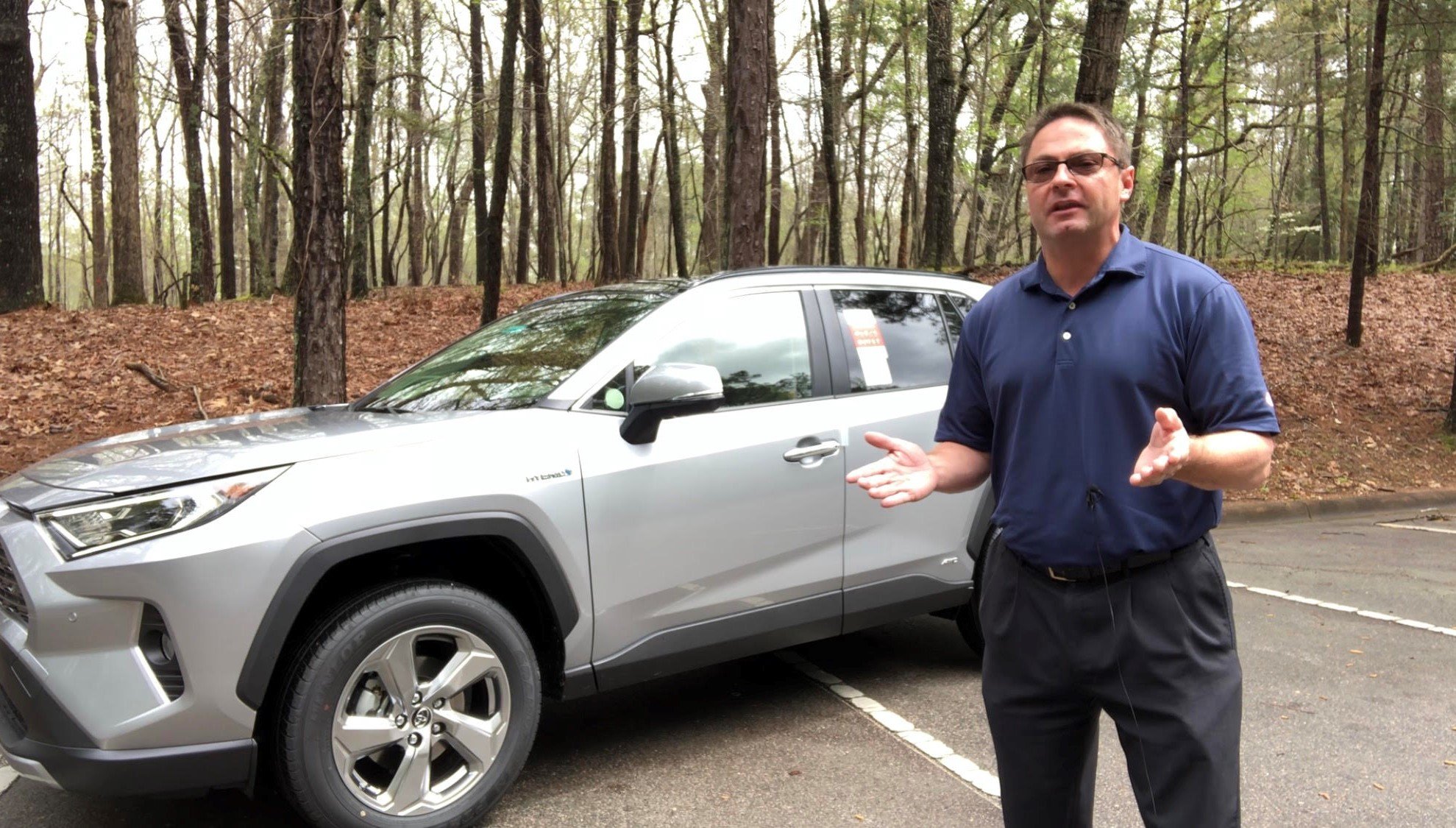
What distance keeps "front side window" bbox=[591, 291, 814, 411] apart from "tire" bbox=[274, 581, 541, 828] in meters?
1.10

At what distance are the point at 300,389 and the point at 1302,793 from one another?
6077 mm

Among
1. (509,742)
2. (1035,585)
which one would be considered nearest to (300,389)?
(509,742)

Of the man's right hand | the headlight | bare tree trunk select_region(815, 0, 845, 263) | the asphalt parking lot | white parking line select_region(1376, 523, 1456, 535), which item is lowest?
white parking line select_region(1376, 523, 1456, 535)

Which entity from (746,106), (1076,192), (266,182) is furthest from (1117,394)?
(266,182)

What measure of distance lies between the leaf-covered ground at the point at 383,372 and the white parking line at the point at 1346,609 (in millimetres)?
3579

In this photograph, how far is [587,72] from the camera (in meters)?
26.7

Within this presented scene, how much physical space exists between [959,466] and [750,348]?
1.90m

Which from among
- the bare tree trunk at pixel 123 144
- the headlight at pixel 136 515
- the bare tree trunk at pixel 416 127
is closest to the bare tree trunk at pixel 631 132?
the bare tree trunk at pixel 416 127

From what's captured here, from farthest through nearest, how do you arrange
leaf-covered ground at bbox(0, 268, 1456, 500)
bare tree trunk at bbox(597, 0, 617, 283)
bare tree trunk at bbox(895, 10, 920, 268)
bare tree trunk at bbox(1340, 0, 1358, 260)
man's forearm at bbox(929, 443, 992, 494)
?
bare tree trunk at bbox(895, 10, 920, 268) < bare tree trunk at bbox(597, 0, 617, 283) < bare tree trunk at bbox(1340, 0, 1358, 260) < leaf-covered ground at bbox(0, 268, 1456, 500) < man's forearm at bbox(929, 443, 992, 494)

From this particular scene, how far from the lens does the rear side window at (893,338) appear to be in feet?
14.8

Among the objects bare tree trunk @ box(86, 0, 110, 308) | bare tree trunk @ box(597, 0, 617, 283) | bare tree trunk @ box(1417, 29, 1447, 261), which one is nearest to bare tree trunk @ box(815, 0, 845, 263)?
bare tree trunk @ box(597, 0, 617, 283)

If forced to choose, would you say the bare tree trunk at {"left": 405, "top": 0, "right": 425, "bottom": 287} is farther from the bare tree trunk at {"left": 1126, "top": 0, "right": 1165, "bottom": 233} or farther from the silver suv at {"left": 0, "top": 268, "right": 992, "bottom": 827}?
the silver suv at {"left": 0, "top": 268, "right": 992, "bottom": 827}

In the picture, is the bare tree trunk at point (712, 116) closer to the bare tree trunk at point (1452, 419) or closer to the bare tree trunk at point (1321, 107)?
the bare tree trunk at point (1321, 107)

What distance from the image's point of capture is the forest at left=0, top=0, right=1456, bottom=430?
31.1 ft
